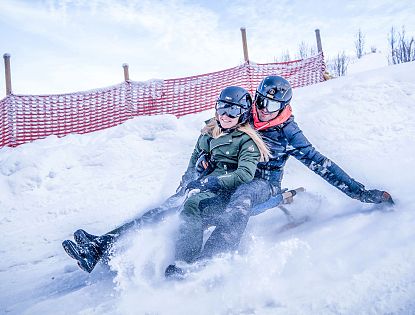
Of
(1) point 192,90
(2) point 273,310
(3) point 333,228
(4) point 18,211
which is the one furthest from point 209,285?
(1) point 192,90

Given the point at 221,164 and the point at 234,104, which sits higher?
the point at 234,104

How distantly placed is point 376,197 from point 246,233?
118 centimetres

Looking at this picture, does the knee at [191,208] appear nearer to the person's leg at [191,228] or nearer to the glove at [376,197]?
the person's leg at [191,228]

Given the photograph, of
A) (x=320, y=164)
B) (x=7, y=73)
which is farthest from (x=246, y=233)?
(x=7, y=73)

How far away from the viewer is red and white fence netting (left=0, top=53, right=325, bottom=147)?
8.02 meters

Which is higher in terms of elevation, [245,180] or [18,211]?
[245,180]

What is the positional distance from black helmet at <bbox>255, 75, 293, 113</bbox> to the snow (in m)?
0.97

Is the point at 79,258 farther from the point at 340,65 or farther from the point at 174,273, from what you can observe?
the point at 340,65

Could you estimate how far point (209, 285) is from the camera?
2.11 m

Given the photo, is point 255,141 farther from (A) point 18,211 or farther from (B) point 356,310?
(A) point 18,211

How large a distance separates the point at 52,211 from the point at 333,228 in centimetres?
364

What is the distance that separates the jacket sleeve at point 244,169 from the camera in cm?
272

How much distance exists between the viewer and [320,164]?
314cm

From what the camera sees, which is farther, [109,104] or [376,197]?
[109,104]
